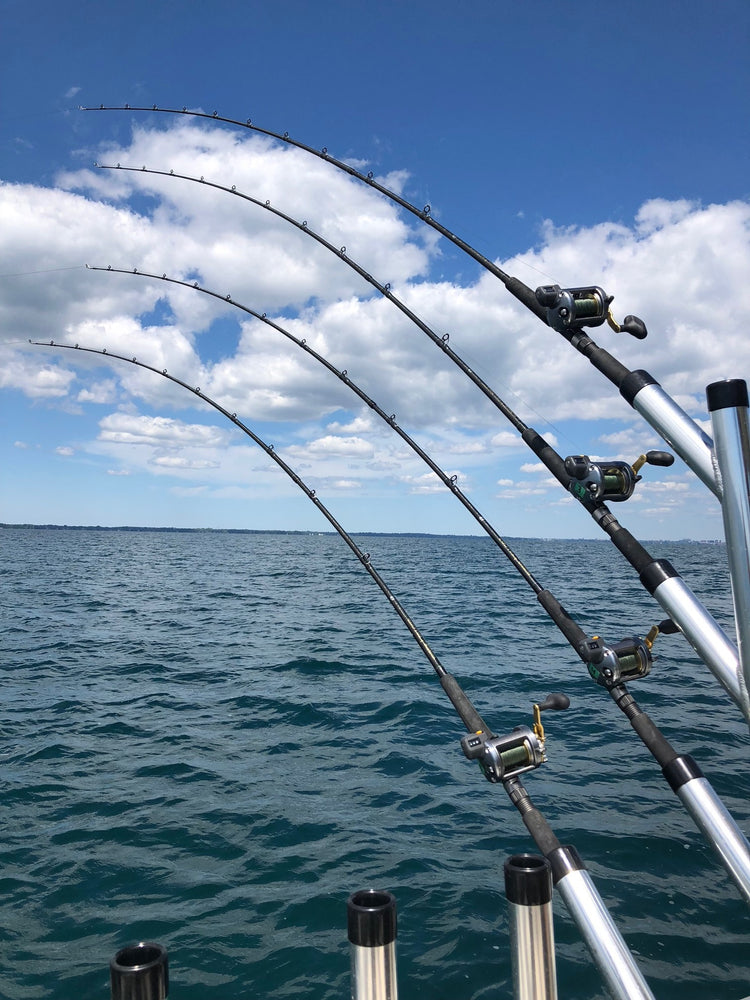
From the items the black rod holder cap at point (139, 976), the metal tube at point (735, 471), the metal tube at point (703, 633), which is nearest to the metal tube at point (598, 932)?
the metal tube at point (703, 633)

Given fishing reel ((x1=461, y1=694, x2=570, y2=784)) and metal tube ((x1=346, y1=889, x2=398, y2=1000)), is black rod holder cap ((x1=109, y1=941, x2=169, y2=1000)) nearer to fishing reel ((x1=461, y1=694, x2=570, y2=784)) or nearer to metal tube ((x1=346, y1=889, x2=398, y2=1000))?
metal tube ((x1=346, y1=889, x2=398, y2=1000))

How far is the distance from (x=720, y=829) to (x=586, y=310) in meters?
1.93

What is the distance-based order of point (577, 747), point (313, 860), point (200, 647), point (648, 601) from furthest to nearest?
point (648, 601)
point (200, 647)
point (577, 747)
point (313, 860)

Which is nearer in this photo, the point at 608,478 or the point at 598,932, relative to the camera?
the point at 598,932

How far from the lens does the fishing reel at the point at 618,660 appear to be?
9.43 feet

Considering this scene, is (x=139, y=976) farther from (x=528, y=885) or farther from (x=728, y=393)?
(x=728, y=393)

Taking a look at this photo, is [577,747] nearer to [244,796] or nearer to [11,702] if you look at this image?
[244,796]

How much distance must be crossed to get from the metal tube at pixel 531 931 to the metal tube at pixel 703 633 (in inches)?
32.2

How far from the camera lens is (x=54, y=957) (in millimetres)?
4742

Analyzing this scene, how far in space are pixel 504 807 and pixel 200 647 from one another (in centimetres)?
1117

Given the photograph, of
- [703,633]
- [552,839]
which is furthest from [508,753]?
[703,633]

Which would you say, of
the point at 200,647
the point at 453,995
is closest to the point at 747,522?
the point at 453,995

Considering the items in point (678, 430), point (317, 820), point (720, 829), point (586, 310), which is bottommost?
point (317, 820)

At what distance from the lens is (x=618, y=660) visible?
288cm
